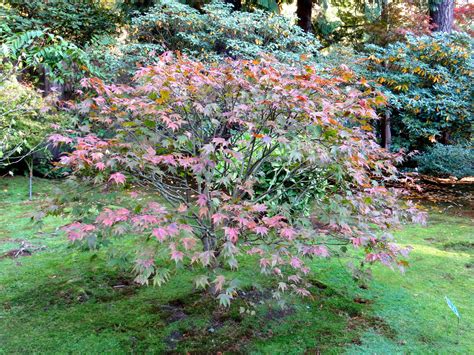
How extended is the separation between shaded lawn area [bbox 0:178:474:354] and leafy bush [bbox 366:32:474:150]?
353 cm

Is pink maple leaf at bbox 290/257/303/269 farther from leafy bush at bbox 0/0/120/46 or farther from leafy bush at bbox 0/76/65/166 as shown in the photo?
leafy bush at bbox 0/0/120/46

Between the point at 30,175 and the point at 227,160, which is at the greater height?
the point at 227,160

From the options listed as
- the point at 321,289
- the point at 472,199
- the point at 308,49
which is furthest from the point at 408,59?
the point at 321,289

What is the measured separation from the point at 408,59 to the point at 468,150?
199cm

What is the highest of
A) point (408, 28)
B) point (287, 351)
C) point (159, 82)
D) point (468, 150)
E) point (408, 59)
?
point (408, 28)

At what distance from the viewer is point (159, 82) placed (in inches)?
82.2

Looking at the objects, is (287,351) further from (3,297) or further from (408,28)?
(408,28)

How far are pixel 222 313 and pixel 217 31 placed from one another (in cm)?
533

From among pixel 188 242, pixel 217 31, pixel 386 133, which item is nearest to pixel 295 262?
pixel 188 242

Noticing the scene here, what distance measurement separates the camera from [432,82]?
22.0 ft

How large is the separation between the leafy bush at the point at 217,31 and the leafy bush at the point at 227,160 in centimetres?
411

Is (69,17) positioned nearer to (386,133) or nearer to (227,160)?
(386,133)

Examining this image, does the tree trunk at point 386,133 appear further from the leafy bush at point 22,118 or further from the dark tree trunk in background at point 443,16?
the leafy bush at point 22,118

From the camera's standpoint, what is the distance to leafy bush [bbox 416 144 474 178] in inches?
241
